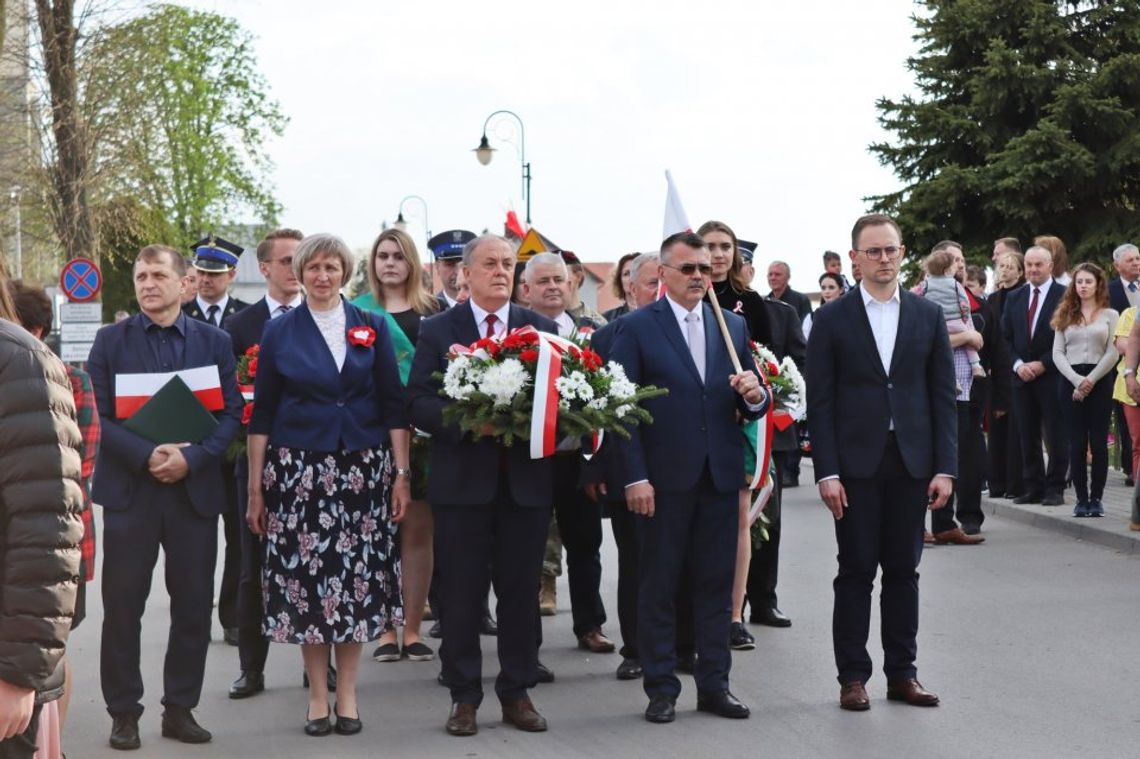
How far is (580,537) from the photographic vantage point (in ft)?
30.8

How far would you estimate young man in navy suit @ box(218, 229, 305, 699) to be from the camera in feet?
27.5

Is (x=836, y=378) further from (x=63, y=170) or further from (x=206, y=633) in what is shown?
(x=63, y=170)

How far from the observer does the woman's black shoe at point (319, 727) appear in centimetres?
737

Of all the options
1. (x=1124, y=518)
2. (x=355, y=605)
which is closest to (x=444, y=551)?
(x=355, y=605)

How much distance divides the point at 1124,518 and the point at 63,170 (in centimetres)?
2529

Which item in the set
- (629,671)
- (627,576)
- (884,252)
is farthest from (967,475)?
(884,252)

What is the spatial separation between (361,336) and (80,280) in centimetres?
2045

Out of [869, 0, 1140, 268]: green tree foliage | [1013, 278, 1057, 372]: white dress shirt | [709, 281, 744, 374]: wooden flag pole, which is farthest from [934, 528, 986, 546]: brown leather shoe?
[869, 0, 1140, 268]: green tree foliage

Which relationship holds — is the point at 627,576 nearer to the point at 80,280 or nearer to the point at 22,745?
the point at 22,745

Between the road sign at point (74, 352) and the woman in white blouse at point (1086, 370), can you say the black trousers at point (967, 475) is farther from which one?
the road sign at point (74, 352)

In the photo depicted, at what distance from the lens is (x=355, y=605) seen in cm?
742

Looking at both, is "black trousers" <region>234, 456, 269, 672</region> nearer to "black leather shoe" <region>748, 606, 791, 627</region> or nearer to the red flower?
the red flower

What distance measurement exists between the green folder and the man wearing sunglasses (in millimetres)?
1935

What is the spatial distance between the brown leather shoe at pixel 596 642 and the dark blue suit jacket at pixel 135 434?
8.49ft
